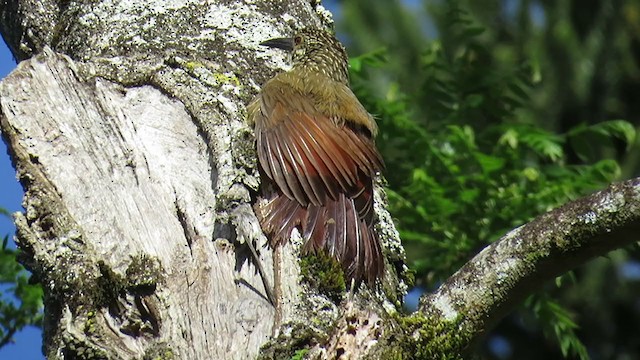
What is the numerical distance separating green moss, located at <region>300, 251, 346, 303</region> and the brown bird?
61 millimetres

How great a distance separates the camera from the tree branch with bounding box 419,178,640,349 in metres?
3.22

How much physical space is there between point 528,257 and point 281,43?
163 cm

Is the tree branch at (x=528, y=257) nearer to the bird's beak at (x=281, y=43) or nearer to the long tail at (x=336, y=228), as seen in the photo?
the long tail at (x=336, y=228)

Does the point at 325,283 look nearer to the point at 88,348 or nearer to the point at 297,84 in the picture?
the point at 88,348

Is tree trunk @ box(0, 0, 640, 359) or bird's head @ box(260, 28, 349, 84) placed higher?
bird's head @ box(260, 28, 349, 84)

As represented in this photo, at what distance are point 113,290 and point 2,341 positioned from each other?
1.98 meters

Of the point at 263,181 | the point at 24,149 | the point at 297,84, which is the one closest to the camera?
the point at 24,149

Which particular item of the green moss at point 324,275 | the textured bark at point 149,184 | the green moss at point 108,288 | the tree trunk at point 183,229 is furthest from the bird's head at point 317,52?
the green moss at point 108,288

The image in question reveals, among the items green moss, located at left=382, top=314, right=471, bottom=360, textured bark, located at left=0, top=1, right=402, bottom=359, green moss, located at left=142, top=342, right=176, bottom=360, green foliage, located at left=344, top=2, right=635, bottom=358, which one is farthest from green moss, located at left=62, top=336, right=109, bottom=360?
green foliage, located at left=344, top=2, right=635, bottom=358

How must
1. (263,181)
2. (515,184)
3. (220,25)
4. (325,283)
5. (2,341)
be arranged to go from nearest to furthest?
(325,283) → (263,181) → (220,25) → (2,341) → (515,184)

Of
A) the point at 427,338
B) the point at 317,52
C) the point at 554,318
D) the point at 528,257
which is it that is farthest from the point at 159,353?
the point at 554,318

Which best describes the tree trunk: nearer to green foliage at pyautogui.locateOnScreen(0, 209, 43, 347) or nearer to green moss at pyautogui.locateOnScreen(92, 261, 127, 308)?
green moss at pyautogui.locateOnScreen(92, 261, 127, 308)

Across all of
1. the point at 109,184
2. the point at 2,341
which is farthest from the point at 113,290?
the point at 2,341

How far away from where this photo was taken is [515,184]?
5.89 m
